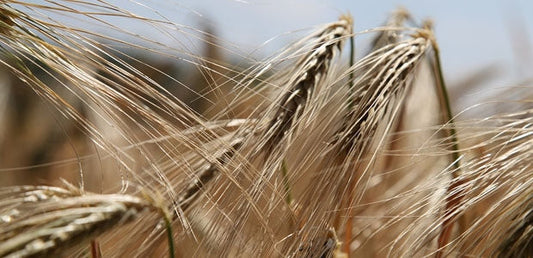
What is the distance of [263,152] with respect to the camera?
117 centimetres

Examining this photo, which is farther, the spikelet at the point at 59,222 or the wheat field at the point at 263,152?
the wheat field at the point at 263,152

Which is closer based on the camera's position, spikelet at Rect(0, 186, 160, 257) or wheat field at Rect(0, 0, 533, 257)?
spikelet at Rect(0, 186, 160, 257)

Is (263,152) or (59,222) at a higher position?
(59,222)

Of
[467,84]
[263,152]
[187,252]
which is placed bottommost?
[467,84]

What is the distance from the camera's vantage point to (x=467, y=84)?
287cm

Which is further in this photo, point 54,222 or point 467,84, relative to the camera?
point 467,84

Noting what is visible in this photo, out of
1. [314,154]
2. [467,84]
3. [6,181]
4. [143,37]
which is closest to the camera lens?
[143,37]

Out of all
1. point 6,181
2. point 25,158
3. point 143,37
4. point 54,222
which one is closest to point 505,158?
point 143,37

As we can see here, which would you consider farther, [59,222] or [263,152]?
[263,152]

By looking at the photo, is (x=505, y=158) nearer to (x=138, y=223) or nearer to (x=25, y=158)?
(x=138, y=223)

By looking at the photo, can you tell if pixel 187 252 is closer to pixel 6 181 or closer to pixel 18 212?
pixel 18 212

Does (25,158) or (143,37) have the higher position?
(143,37)

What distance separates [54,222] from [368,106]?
2.19ft

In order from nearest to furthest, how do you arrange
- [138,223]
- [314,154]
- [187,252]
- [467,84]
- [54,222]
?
[54,222], [138,223], [314,154], [187,252], [467,84]
